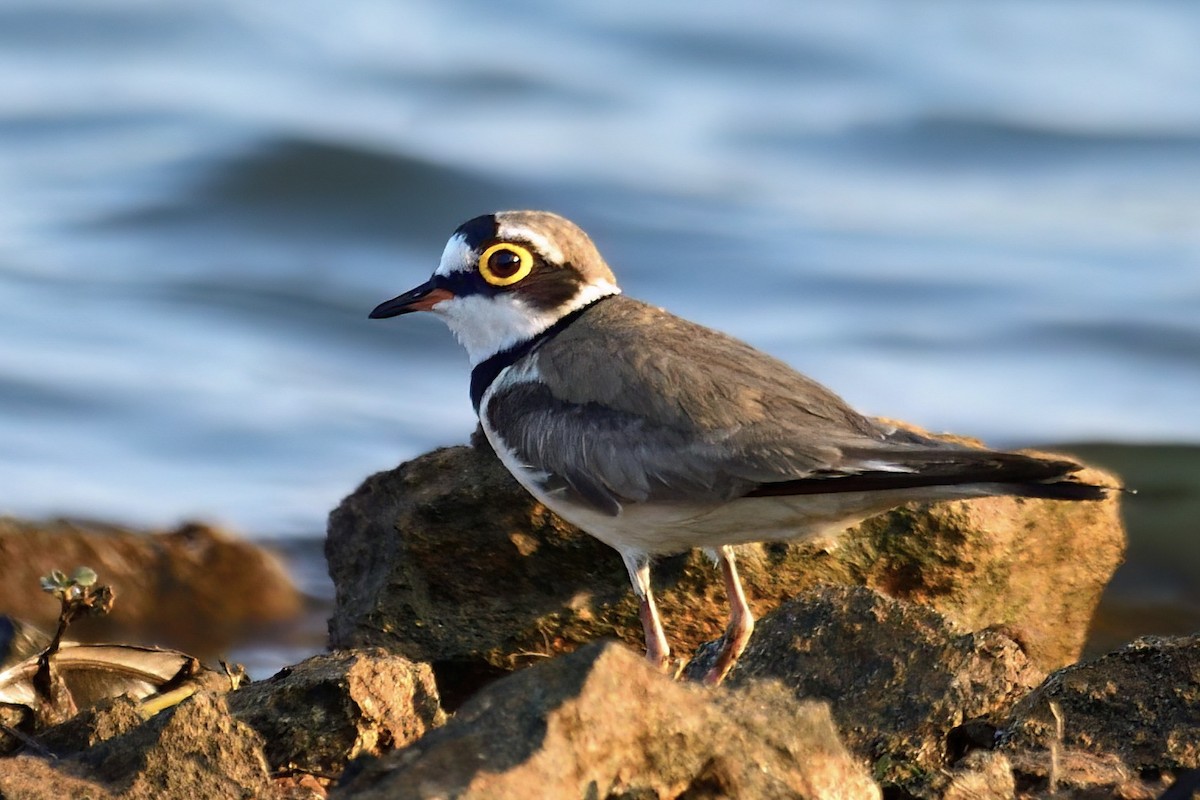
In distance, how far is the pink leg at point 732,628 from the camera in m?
5.89

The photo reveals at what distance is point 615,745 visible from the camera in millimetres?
3764

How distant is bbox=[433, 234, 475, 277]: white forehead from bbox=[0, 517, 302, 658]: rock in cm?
329

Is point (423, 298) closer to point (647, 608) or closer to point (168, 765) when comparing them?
point (647, 608)

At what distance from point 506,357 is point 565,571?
854 mm

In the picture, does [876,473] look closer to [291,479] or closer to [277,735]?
[277,735]

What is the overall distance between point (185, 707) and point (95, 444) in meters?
8.99

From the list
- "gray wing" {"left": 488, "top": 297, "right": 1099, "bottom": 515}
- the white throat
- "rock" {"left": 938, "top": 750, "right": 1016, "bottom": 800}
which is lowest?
"rock" {"left": 938, "top": 750, "right": 1016, "bottom": 800}

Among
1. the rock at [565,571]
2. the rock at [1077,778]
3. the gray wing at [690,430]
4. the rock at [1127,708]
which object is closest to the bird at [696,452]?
the gray wing at [690,430]

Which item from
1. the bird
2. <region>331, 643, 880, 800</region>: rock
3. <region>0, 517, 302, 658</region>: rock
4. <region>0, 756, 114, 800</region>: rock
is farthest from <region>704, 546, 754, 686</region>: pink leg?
<region>0, 517, 302, 658</region>: rock

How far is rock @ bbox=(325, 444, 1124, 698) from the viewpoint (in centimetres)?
664

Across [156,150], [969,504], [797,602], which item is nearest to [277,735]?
[797,602]

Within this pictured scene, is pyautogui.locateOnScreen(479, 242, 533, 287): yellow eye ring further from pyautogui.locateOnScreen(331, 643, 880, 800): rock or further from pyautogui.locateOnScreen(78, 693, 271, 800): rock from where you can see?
pyautogui.locateOnScreen(331, 643, 880, 800): rock

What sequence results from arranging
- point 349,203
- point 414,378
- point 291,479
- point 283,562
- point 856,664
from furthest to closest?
point 349,203, point 414,378, point 291,479, point 283,562, point 856,664

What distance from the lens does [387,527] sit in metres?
6.88
